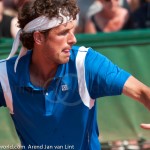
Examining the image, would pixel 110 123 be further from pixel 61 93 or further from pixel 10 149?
pixel 61 93

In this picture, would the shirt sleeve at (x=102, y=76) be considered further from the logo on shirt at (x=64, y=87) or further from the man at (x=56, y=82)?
the logo on shirt at (x=64, y=87)

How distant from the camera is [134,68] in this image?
6.68 m

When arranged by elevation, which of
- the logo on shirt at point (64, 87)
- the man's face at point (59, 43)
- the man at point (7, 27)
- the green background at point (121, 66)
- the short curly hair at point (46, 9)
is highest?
the short curly hair at point (46, 9)

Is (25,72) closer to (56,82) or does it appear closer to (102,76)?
(56,82)

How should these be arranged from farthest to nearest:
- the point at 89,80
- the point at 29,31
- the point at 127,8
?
the point at 127,8 → the point at 29,31 → the point at 89,80

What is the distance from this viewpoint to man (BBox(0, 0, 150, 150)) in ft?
12.7

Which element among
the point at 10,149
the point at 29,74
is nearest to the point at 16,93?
the point at 29,74

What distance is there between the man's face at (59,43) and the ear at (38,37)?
0.12 ft

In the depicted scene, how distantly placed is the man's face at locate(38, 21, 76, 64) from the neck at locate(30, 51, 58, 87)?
1.7 inches

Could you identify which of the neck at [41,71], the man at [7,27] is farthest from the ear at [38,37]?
the man at [7,27]

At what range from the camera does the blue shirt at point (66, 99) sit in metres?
3.86

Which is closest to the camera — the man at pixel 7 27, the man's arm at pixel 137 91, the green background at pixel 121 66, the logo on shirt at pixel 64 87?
the man's arm at pixel 137 91

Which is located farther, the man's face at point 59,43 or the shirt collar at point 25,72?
the shirt collar at point 25,72

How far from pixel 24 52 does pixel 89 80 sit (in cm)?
61
